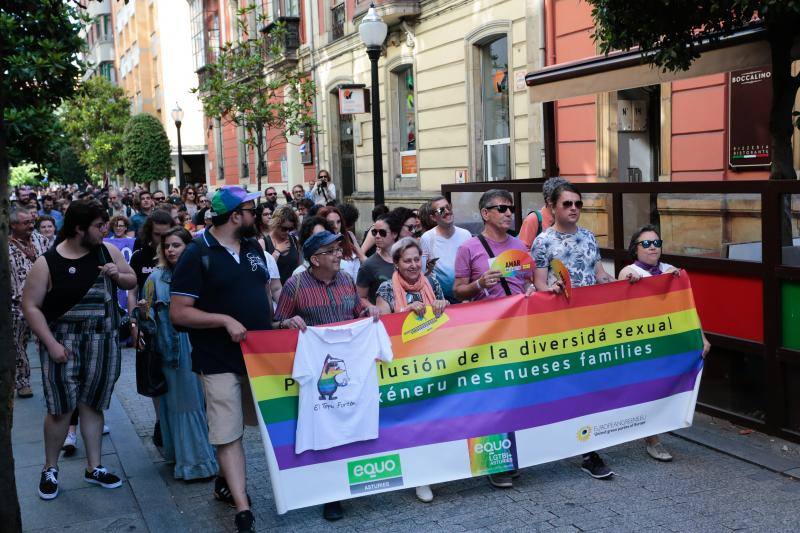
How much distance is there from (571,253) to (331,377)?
73.4 inches

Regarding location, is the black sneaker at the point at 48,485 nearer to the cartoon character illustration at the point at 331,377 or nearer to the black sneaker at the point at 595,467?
the cartoon character illustration at the point at 331,377

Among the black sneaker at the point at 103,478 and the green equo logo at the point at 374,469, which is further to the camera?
the black sneaker at the point at 103,478

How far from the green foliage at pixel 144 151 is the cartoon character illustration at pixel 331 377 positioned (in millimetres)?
37166

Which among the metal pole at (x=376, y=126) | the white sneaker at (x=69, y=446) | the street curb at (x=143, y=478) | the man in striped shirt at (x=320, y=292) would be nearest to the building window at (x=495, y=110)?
the metal pole at (x=376, y=126)

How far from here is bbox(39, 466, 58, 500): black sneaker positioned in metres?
5.76

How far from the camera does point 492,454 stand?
17.9 ft

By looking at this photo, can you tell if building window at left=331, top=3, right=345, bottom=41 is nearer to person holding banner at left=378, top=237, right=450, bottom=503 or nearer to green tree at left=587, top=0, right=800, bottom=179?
green tree at left=587, top=0, right=800, bottom=179

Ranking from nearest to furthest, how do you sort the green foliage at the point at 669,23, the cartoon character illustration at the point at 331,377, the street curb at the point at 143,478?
the cartoon character illustration at the point at 331,377
the street curb at the point at 143,478
the green foliage at the point at 669,23

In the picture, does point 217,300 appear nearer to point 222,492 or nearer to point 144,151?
point 222,492

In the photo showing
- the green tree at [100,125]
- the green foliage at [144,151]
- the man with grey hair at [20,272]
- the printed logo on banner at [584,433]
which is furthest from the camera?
the green tree at [100,125]

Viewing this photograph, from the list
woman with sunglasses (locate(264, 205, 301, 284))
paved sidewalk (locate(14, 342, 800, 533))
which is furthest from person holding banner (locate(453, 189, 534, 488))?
woman with sunglasses (locate(264, 205, 301, 284))

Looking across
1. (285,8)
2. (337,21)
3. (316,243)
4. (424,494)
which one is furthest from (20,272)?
(285,8)

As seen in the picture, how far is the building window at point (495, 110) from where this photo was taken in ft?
57.1

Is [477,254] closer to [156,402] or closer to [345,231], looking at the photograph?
[156,402]
